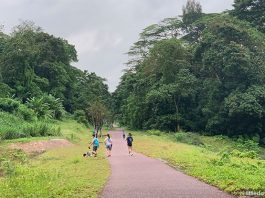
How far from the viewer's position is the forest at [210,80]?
48.7 meters

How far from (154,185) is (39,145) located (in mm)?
19089

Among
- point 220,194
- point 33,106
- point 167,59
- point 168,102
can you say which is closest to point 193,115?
point 168,102

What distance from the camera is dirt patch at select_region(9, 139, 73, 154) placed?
30.2m

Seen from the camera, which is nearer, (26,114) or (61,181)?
(61,181)

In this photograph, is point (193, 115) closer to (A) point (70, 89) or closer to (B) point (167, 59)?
(B) point (167, 59)

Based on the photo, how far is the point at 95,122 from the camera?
62344mm

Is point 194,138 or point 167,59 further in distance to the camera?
point 167,59

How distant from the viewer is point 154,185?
14789mm

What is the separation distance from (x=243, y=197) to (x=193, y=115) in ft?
150

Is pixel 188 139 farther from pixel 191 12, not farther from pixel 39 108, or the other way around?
pixel 191 12

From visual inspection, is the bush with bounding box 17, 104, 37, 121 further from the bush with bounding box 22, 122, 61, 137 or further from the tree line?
the bush with bounding box 22, 122, 61, 137

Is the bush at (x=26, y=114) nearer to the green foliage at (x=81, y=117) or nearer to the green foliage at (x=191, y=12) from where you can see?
the green foliage at (x=81, y=117)

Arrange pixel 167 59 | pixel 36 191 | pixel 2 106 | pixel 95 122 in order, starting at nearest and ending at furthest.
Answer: pixel 36 191 < pixel 2 106 < pixel 167 59 < pixel 95 122

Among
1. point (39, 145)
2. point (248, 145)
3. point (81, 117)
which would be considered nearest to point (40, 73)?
point (81, 117)
